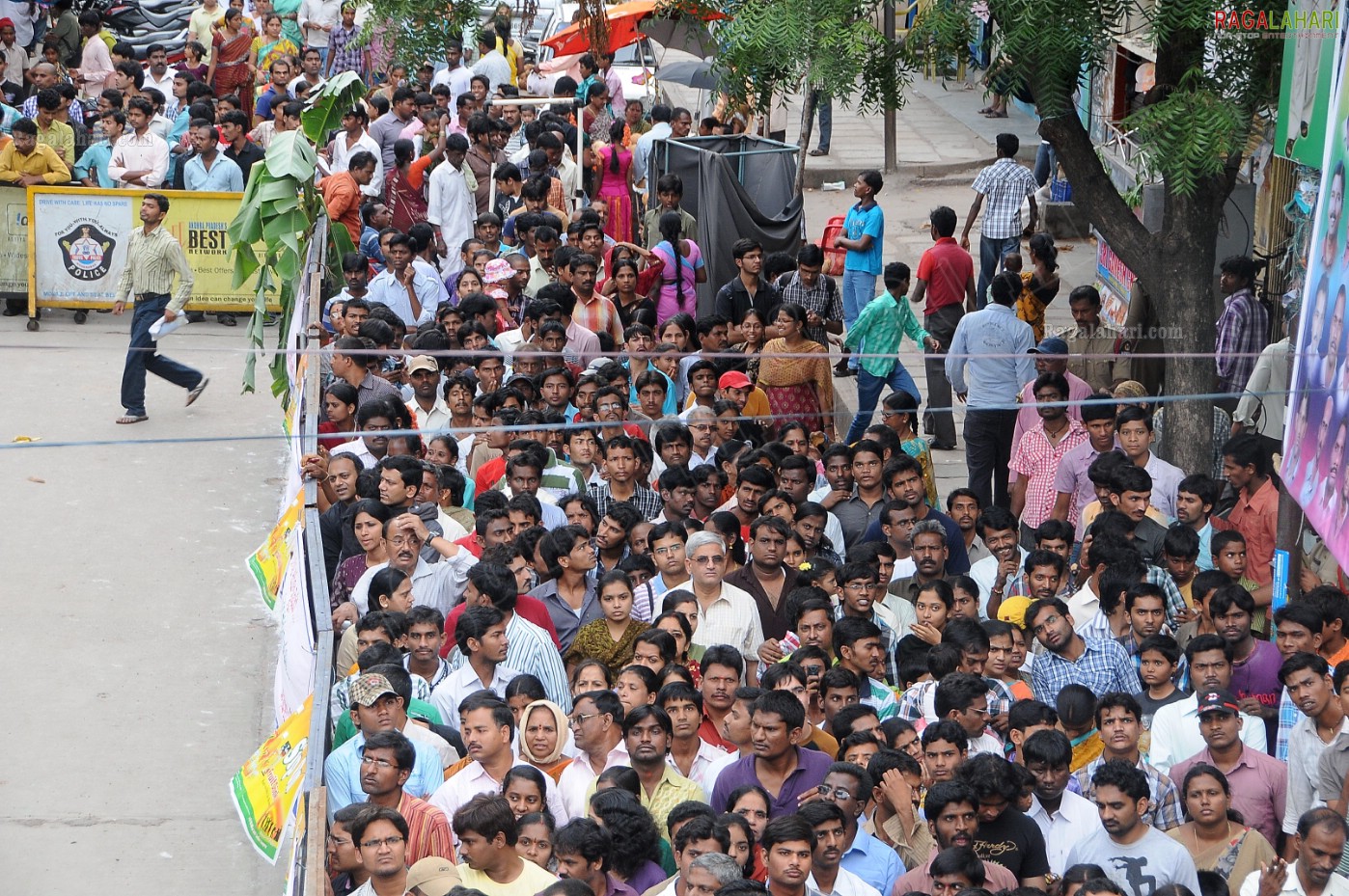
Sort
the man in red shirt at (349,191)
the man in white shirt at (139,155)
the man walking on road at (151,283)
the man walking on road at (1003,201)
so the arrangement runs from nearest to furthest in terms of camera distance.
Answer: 1. the man walking on road at (151,283)
2. the man in red shirt at (349,191)
3. the man walking on road at (1003,201)
4. the man in white shirt at (139,155)

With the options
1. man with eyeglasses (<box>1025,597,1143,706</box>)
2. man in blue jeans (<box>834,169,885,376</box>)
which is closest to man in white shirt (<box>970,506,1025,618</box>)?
man with eyeglasses (<box>1025,597,1143,706</box>)

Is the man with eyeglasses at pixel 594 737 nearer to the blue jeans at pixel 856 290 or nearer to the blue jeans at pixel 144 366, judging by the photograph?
the blue jeans at pixel 144 366

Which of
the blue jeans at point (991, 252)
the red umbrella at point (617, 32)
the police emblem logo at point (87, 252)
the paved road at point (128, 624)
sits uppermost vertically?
the red umbrella at point (617, 32)

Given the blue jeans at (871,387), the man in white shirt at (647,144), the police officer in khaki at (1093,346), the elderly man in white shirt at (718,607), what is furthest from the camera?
the man in white shirt at (647,144)

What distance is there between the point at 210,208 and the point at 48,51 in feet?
23.7

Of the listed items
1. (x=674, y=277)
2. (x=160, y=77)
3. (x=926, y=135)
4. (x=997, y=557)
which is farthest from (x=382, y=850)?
(x=926, y=135)

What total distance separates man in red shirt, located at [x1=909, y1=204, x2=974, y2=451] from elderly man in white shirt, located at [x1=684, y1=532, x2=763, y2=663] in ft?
16.2

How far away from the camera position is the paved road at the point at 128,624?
8273 mm

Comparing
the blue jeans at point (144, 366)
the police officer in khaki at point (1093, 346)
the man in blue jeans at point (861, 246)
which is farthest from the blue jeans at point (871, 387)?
the blue jeans at point (144, 366)

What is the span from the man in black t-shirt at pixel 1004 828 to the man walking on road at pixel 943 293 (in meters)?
6.59

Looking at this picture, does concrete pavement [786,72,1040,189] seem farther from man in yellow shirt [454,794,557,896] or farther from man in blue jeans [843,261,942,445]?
man in yellow shirt [454,794,557,896]

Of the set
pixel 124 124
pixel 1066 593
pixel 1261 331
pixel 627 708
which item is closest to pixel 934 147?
pixel 124 124

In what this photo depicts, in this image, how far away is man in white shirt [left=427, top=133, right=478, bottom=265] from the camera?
571 inches

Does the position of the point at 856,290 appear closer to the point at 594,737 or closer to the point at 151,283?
the point at 151,283
